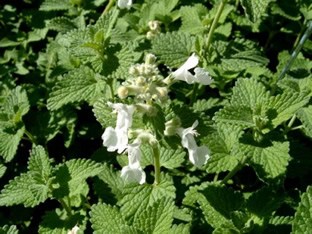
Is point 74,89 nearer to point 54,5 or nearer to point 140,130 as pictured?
point 140,130

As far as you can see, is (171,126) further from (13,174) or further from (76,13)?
(76,13)

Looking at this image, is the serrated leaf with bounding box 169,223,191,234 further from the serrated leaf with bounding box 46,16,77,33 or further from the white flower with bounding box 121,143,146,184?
the serrated leaf with bounding box 46,16,77,33

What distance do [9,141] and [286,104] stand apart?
1.81 m

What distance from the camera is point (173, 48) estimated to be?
266cm

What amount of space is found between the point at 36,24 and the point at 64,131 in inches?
46.8

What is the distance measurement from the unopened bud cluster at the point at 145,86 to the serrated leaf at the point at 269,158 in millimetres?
628

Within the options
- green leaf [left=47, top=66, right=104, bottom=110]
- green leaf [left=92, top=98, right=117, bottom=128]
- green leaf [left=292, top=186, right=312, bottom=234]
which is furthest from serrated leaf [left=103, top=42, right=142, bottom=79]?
green leaf [left=292, top=186, right=312, bottom=234]

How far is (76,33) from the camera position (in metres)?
2.59

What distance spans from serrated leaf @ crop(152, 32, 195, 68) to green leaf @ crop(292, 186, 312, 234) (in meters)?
1.26

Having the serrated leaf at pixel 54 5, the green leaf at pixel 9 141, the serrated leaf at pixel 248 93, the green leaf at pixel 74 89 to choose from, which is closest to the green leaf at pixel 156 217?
the serrated leaf at pixel 248 93

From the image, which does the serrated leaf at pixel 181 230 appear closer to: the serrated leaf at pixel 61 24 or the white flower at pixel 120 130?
the white flower at pixel 120 130

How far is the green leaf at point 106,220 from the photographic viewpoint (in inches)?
79.7

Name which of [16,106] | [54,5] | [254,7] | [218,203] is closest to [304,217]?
[218,203]

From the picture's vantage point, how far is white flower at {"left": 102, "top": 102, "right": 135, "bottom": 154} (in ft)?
5.53
